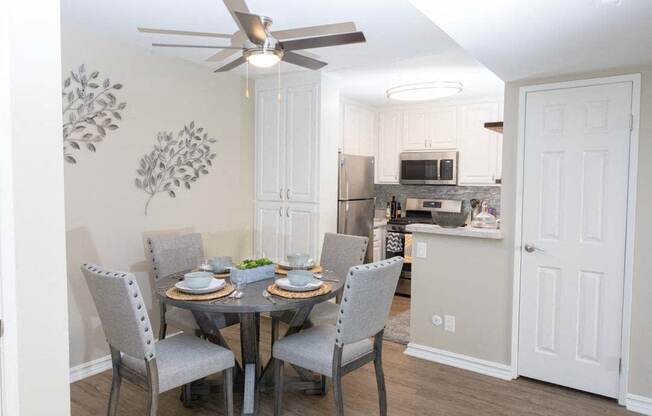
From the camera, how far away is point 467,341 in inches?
132

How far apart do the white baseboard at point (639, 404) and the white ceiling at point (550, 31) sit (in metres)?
2.07

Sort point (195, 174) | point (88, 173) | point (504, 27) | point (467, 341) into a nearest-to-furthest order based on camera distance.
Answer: point (504, 27), point (88, 173), point (467, 341), point (195, 174)

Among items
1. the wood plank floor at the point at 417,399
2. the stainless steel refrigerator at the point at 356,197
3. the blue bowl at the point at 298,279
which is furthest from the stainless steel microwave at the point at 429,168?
the blue bowl at the point at 298,279

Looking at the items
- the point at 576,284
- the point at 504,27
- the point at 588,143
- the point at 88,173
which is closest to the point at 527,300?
the point at 576,284

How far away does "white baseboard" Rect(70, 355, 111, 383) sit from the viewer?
3.06m

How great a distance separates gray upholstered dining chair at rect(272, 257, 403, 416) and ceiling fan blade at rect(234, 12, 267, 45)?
1.28 meters

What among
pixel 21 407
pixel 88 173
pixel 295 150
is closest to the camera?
pixel 21 407

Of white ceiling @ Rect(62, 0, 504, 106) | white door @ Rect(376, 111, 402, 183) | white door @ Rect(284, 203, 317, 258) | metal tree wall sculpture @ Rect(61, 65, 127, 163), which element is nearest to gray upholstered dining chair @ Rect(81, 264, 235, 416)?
metal tree wall sculpture @ Rect(61, 65, 127, 163)

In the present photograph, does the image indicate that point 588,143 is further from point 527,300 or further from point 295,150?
point 295,150

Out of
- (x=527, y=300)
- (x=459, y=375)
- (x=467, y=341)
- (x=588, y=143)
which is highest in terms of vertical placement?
(x=588, y=143)

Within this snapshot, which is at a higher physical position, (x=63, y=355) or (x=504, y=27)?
(x=504, y=27)

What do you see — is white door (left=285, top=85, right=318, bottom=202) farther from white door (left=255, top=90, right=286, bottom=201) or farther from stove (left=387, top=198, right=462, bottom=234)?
stove (left=387, top=198, right=462, bottom=234)

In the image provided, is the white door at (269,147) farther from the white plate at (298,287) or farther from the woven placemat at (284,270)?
the white plate at (298,287)

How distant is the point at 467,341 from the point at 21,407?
2.91m
